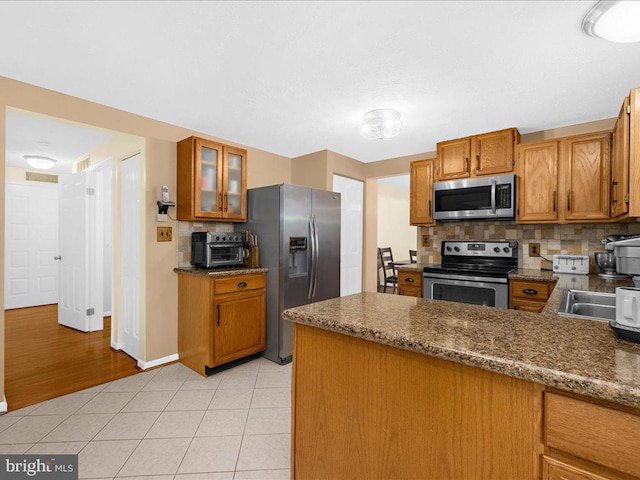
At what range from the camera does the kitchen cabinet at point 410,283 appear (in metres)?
3.42

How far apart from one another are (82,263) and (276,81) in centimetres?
348

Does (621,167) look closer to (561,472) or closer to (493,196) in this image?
(493,196)

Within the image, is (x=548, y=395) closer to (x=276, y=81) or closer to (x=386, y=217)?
(x=276, y=81)

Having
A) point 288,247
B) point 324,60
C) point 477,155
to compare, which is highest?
point 324,60

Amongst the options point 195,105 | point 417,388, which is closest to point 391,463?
point 417,388

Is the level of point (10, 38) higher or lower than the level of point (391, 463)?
higher

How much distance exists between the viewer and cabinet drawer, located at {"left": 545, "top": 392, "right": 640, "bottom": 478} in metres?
0.62

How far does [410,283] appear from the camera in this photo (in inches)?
137

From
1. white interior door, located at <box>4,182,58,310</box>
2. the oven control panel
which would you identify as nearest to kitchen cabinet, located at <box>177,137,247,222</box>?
the oven control panel

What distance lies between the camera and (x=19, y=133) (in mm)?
3479

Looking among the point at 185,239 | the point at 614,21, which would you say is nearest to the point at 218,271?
the point at 185,239

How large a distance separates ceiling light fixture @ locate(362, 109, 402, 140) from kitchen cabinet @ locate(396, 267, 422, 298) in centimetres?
152

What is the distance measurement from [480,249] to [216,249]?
9.12 ft

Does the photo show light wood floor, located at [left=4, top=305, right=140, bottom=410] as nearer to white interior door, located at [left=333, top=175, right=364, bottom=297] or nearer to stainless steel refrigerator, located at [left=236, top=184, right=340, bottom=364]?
stainless steel refrigerator, located at [left=236, top=184, right=340, bottom=364]
